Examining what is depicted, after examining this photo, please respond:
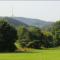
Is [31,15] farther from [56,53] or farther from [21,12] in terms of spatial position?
[56,53]

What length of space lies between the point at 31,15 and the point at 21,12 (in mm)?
251

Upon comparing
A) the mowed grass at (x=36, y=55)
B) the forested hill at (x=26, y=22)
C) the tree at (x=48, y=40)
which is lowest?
the mowed grass at (x=36, y=55)

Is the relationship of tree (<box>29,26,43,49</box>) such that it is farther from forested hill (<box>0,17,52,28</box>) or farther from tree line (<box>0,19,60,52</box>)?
forested hill (<box>0,17,52,28</box>)

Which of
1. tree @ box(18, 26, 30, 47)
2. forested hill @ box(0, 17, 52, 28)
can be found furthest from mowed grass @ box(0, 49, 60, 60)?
forested hill @ box(0, 17, 52, 28)

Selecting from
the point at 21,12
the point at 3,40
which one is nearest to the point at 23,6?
the point at 21,12

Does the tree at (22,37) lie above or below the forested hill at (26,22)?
below

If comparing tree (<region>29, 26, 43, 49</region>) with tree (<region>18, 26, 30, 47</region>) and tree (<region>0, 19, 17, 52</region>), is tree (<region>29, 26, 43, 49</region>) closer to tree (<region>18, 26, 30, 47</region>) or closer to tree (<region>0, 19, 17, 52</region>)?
tree (<region>18, 26, 30, 47</region>)

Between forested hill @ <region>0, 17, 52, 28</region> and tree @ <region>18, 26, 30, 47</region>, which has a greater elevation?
forested hill @ <region>0, 17, 52, 28</region>

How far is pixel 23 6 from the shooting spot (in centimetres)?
1291

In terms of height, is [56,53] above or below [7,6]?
below

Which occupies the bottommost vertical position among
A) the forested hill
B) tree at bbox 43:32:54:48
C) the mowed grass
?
the mowed grass

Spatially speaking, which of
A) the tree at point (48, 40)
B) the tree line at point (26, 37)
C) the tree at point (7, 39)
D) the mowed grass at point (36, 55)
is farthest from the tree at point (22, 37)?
the tree at point (48, 40)

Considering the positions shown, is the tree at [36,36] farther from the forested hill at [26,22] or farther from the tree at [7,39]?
the tree at [7,39]

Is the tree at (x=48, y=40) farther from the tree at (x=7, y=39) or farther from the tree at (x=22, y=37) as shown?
the tree at (x=7, y=39)
